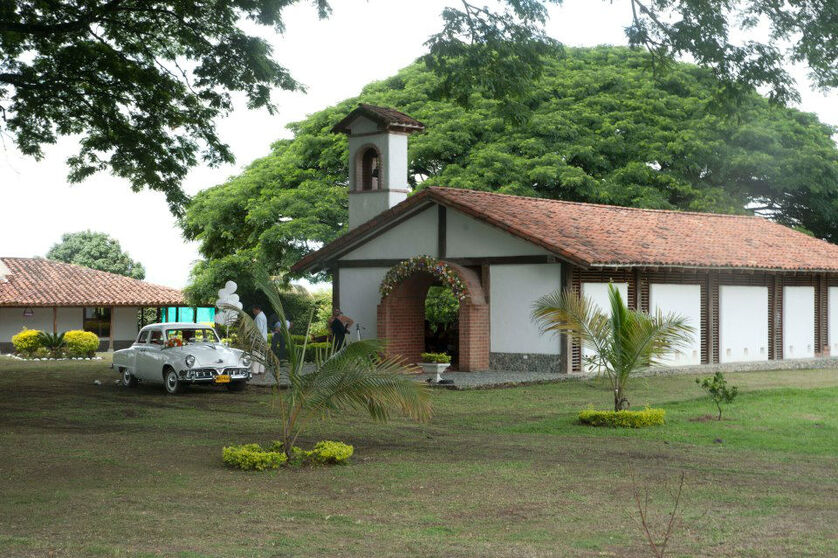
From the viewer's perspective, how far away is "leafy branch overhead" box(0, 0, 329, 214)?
1981 cm

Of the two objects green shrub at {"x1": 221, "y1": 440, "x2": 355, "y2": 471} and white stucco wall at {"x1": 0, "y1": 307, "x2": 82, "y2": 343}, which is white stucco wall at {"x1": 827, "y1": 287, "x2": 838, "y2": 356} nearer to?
green shrub at {"x1": 221, "y1": 440, "x2": 355, "y2": 471}

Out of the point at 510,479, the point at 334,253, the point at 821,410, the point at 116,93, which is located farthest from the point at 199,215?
the point at 510,479

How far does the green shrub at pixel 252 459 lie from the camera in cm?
1084

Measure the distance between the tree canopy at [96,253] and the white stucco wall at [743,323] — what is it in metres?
51.4

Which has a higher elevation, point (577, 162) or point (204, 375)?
point (577, 162)

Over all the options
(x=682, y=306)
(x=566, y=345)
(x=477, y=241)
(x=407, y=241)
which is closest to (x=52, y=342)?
(x=407, y=241)

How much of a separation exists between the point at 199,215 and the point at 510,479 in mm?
33660

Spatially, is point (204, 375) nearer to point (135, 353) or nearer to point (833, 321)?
point (135, 353)

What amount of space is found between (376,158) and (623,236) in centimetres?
719

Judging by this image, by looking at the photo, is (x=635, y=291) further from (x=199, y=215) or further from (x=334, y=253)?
(x=199, y=215)

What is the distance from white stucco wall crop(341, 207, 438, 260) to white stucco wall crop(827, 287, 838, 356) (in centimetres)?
1286

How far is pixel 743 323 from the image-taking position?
2727 cm

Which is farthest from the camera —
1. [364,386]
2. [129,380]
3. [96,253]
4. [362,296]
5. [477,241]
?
[96,253]

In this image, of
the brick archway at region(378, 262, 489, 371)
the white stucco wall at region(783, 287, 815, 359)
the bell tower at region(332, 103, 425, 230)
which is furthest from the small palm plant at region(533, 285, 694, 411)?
the white stucco wall at region(783, 287, 815, 359)
